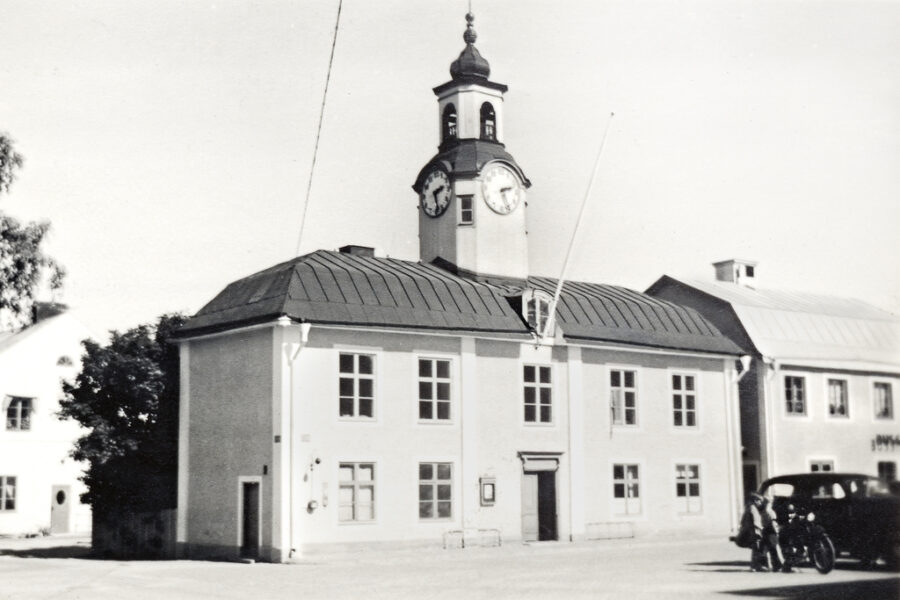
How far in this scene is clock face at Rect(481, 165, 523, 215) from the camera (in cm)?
3114

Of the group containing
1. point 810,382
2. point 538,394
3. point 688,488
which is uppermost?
point 810,382

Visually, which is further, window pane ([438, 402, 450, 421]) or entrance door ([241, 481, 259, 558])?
window pane ([438, 402, 450, 421])

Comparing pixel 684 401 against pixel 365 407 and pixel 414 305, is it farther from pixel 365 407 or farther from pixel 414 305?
pixel 365 407

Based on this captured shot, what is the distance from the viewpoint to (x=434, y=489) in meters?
27.0

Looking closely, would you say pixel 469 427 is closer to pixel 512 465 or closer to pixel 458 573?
pixel 512 465

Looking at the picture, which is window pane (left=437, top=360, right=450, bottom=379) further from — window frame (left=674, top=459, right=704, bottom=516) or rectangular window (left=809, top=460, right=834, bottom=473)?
rectangular window (left=809, top=460, right=834, bottom=473)

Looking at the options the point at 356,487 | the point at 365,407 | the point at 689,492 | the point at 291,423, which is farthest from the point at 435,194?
the point at 689,492

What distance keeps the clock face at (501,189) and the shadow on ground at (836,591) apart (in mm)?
16295

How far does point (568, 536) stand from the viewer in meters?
29.1

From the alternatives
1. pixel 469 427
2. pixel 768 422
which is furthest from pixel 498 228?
pixel 768 422

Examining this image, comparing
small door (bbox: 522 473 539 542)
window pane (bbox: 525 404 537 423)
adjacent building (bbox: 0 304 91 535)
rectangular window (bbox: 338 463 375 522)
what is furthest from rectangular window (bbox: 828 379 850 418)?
adjacent building (bbox: 0 304 91 535)

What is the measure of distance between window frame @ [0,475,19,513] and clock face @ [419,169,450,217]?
21.0 m

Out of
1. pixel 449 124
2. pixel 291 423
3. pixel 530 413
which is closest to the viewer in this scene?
pixel 291 423

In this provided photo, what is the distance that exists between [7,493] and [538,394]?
76.8ft
